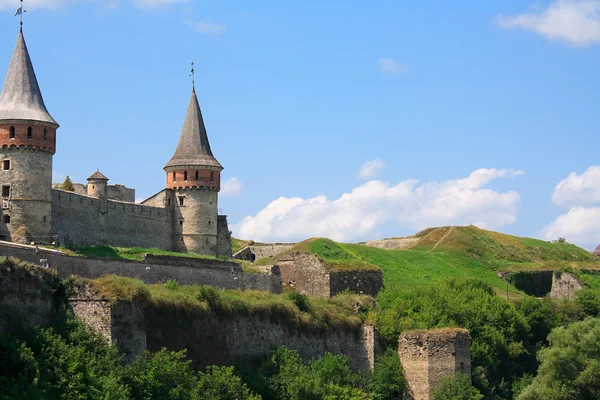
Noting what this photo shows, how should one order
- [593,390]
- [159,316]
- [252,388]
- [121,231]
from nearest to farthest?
[159,316] < [252,388] < [593,390] < [121,231]

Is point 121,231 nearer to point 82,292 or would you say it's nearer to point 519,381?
point 519,381

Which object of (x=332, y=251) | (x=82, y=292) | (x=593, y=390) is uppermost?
(x=332, y=251)

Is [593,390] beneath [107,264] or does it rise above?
beneath

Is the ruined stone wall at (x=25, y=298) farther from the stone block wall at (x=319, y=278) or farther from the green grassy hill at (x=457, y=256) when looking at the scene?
the green grassy hill at (x=457, y=256)

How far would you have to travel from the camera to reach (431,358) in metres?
47.0

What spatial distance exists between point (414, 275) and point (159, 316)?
107 feet

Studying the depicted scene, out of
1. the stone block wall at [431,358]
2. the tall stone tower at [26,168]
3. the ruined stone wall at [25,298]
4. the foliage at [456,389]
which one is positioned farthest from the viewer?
the tall stone tower at [26,168]

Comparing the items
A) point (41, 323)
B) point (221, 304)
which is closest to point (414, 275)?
point (221, 304)

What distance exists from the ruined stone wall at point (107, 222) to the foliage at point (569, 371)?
20364 millimetres

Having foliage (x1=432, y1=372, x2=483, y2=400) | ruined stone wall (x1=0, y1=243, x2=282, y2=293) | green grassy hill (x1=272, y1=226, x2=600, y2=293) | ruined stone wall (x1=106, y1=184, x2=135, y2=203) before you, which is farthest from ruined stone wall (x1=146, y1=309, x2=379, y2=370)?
ruined stone wall (x1=106, y1=184, x2=135, y2=203)

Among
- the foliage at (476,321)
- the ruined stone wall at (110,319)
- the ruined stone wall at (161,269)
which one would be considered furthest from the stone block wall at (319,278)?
the ruined stone wall at (110,319)

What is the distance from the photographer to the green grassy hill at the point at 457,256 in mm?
67188

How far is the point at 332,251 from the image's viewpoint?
67.4 metres

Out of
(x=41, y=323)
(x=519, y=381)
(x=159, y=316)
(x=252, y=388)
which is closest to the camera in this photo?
(x=41, y=323)
